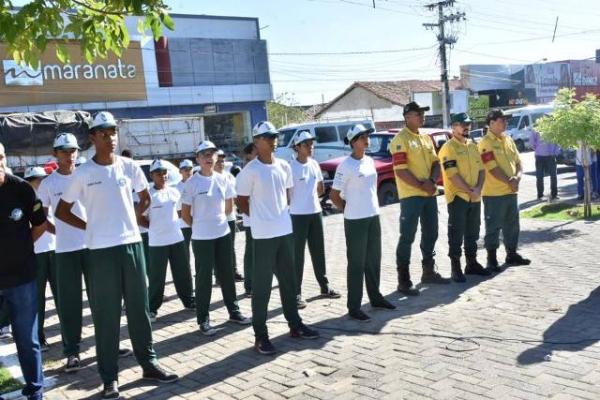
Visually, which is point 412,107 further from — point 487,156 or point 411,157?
point 487,156

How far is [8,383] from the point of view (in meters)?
4.86

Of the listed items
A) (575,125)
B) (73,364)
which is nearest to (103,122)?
(73,364)

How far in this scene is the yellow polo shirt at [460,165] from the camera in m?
7.06

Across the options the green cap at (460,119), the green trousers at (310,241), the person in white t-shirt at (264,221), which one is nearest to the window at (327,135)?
the green cap at (460,119)

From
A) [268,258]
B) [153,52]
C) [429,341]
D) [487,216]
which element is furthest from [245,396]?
[153,52]

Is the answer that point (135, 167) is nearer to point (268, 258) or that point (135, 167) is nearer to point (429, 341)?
point (268, 258)

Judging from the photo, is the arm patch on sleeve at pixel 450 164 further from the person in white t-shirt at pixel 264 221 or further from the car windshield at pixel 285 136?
the car windshield at pixel 285 136

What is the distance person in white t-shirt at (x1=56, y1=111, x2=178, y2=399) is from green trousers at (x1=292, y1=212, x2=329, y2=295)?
95.4 inches

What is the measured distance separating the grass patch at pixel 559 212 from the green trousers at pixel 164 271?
23.0 ft

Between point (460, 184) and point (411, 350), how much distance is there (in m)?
2.68

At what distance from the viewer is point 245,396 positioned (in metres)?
4.24

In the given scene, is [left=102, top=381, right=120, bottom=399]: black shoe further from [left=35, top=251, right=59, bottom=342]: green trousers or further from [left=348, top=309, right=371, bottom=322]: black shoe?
[left=348, top=309, right=371, bottom=322]: black shoe

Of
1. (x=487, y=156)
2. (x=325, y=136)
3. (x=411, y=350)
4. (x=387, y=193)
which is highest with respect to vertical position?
(x=325, y=136)

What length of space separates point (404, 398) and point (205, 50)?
27300 millimetres
